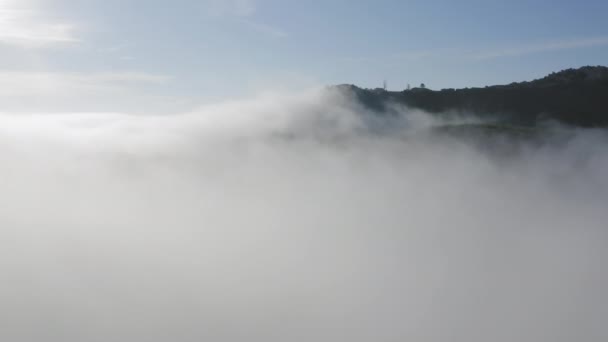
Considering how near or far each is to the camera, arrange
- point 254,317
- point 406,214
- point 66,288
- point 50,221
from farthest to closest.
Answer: point 50,221 < point 406,214 < point 66,288 < point 254,317

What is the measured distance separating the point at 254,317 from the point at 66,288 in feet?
52.6

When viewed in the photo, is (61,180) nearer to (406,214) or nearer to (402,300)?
(406,214)

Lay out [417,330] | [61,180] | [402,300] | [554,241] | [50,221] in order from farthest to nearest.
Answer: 1. [61,180]
2. [50,221]
3. [554,241]
4. [402,300]
5. [417,330]

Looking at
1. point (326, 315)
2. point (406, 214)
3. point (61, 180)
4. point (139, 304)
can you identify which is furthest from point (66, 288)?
point (61, 180)

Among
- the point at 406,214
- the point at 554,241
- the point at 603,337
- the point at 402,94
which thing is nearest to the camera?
the point at 603,337

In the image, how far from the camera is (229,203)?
7112 centimetres

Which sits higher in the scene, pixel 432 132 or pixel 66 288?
→ pixel 432 132

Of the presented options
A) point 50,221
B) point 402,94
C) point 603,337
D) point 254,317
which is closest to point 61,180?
point 50,221

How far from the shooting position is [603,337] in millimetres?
26625

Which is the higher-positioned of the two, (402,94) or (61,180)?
(402,94)

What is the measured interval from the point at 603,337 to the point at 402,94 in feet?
219

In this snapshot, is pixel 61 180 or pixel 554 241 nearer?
pixel 554 241

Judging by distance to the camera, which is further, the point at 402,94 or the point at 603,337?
the point at 402,94

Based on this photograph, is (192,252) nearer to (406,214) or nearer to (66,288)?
(66,288)
